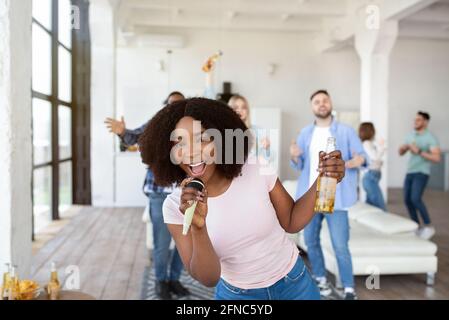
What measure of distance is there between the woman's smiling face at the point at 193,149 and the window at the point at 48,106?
4863 millimetres

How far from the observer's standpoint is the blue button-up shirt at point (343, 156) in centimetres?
255

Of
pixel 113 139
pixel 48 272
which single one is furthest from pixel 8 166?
pixel 113 139

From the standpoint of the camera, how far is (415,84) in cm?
998

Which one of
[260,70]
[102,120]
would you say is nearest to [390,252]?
[102,120]

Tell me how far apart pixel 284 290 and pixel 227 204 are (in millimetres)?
309

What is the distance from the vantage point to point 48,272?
3934 millimetres

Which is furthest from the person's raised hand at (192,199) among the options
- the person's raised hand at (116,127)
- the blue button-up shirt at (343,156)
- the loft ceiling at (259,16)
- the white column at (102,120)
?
the white column at (102,120)

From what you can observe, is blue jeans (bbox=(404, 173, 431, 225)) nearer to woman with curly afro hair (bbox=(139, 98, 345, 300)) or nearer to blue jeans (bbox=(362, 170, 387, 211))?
→ blue jeans (bbox=(362, 170, 387, 211))

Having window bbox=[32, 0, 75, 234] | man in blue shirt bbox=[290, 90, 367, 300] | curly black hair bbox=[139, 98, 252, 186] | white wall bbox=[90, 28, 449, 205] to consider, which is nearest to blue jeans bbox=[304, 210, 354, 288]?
man in blue shirt bbox=[290, 90, 367, 300]

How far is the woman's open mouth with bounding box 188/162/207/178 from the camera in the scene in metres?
0.84

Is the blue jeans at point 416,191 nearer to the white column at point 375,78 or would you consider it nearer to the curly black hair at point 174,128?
the white column at point 375,78

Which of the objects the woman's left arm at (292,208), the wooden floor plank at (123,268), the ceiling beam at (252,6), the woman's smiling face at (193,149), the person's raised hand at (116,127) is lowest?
the wooden floor plank at (123,268)

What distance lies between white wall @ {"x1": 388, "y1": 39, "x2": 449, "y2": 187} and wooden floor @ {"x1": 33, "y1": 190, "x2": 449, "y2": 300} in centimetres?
331
